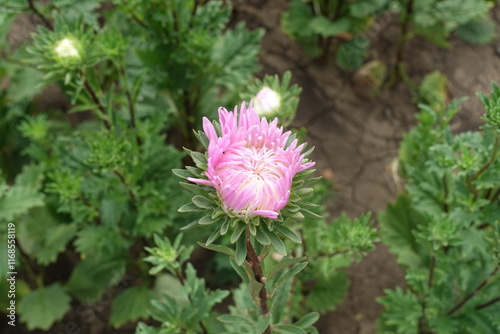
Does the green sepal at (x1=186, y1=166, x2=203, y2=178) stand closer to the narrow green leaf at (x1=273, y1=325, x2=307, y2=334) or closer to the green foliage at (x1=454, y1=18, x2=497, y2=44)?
the narrow green leaf at (x1=273, y1=325, x2=307, y2=334)

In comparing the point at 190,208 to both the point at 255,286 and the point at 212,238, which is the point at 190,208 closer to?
the point at 212,238

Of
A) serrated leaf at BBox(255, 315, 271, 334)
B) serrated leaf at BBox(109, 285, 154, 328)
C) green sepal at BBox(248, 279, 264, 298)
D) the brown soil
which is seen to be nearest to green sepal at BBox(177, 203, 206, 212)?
green sepal at BBox(248, 279, 264, 298)

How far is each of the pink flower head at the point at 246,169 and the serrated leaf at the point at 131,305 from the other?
1.44 m

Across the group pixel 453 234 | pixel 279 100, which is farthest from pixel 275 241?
pixel 453 234

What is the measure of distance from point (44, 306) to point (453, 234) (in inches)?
69.0

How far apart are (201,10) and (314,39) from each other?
111cm

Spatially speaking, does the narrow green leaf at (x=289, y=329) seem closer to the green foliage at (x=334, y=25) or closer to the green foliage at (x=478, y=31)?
the green foliage at (x=334, y=25)

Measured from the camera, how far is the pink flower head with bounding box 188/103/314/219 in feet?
3.37

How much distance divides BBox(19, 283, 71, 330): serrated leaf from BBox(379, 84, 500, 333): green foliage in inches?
55.2

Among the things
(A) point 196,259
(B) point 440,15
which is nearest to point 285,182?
(A) point 196,259

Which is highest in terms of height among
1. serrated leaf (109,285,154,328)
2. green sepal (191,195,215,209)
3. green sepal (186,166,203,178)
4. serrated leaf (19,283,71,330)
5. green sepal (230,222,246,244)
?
green sepal (186,166,203,178)

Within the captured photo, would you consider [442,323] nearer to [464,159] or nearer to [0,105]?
[464,159]

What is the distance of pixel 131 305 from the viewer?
2371 mm

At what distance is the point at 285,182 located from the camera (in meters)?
1.03
